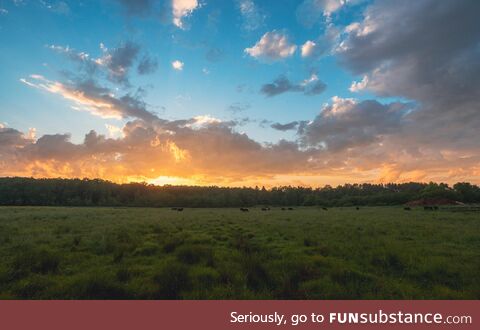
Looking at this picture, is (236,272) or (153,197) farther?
(153,197)

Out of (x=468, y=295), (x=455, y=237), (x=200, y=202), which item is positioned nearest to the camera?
(x=468, y=295)

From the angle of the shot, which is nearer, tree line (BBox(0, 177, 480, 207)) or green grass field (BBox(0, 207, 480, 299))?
green grass field (BBox(0, 207, 480, 299))

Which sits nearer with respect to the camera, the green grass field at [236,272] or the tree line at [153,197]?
the green grass field at [236,272]

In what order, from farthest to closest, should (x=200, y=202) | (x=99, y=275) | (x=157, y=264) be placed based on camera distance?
(x=200, y=202) < (x=157, y=264) < (x=99, y=275)

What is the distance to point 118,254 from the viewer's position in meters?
10.9
